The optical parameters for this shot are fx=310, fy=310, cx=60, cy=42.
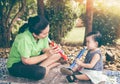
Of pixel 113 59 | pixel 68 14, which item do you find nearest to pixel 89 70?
pixel 113 59

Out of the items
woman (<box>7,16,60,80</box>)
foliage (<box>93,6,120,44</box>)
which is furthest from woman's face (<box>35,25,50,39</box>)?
foliage (<box>93,6,120,44</box>)

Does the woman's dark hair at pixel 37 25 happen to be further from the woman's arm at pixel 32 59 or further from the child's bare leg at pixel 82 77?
the child's bare leg at pixel 82 77

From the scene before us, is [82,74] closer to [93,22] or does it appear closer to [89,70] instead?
[89,70]

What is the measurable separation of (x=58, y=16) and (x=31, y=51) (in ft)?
10.2

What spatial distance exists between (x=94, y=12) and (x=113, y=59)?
2076 millimetres

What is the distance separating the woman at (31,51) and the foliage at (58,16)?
2.80 metres

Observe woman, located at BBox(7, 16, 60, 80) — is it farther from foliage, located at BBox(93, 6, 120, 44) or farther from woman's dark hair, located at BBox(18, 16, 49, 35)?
foliage, located at BBox(93, 6, 120, 44)

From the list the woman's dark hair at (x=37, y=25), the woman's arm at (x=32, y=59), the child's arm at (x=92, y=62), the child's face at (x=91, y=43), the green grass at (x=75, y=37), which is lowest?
the green grass at (x=75, y=37)

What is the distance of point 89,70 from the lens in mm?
5094

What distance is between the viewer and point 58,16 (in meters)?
8.06

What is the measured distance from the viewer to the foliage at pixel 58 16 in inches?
319

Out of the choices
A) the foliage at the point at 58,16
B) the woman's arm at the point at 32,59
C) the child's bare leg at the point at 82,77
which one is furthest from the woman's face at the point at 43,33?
the foliage at the point at 58,16

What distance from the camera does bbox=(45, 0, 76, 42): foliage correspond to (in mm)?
8102

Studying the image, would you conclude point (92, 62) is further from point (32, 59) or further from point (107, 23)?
point (107, 23)
